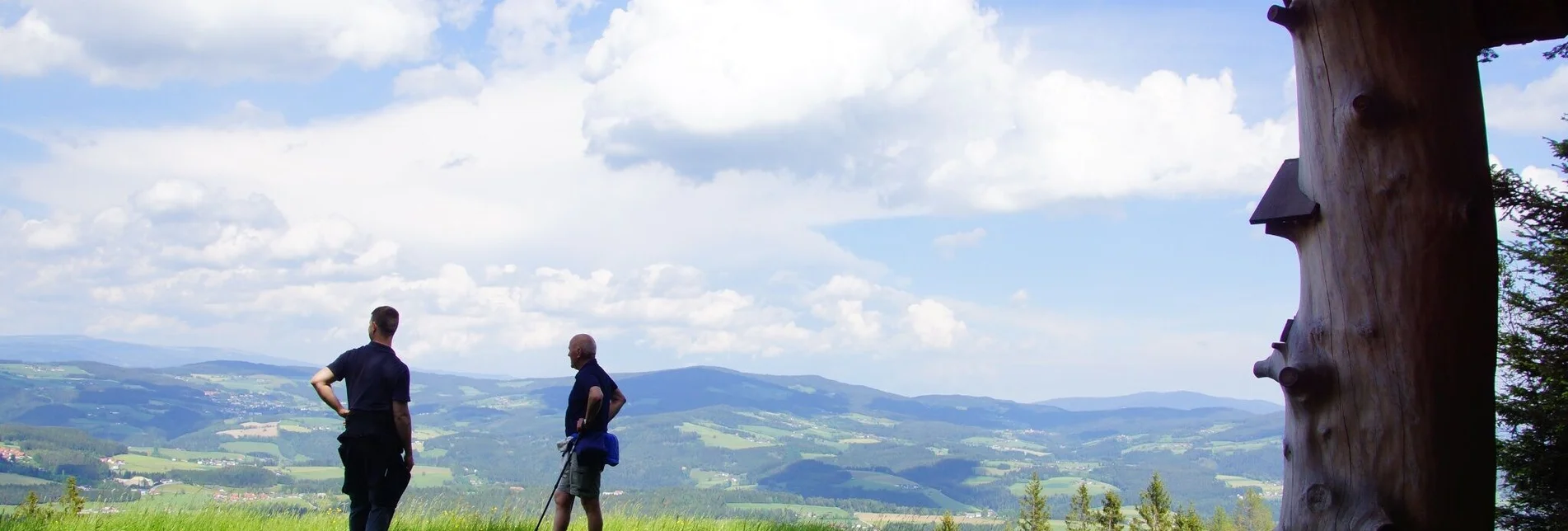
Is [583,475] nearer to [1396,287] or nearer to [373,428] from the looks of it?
[373,428]

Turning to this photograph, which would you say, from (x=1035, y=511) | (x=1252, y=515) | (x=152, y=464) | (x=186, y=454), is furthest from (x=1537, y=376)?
(x=186, y=454)

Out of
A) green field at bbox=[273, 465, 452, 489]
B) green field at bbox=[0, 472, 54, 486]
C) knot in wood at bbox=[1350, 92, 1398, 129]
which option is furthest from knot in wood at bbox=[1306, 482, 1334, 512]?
green field at bbox=[273, 465, 452, 489]

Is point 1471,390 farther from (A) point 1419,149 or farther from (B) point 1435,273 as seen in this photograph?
(A) point 1419,149

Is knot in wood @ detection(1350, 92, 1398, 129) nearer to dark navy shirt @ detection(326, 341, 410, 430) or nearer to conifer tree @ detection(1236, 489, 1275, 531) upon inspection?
dark navy shirt @ detection(326, 341, 410, 430)

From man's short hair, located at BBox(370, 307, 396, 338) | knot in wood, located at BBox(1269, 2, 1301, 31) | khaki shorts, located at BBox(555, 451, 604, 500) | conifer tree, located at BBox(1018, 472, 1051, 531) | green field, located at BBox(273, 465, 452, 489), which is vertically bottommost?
green field, located at BBox(273, 465, 452, 489)

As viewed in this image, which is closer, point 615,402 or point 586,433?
point 586,433

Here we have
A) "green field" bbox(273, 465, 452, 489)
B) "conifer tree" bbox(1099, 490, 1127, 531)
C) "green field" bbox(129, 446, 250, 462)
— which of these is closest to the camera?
"conifer tree" bbox(1099, 490, 1127, 531)

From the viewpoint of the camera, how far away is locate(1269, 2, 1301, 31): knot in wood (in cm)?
371

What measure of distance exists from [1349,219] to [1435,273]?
0.30m

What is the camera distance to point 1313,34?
369 cm

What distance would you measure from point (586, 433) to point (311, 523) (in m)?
3.55

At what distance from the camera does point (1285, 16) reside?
12.2 feet

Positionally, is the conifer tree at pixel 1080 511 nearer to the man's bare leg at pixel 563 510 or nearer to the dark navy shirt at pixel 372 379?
the man's bare leg at pixel 563 510

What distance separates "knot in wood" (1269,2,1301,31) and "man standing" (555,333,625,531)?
6.19m
